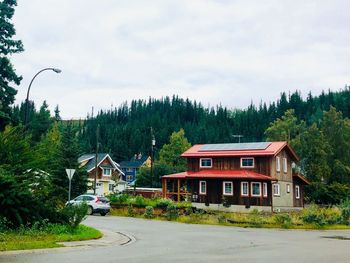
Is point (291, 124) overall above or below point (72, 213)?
above

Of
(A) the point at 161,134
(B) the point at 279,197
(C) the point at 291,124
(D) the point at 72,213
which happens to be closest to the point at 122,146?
(A) the point at 161,134

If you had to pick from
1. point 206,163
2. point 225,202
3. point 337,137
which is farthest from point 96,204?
point 337,137

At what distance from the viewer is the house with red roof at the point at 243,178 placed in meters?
45.7

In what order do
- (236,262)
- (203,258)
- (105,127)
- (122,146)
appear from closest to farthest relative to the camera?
(236,262) → (203,258) → (122,146) → (105,127)

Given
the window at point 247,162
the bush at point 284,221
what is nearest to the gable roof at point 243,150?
the window at point 247,162

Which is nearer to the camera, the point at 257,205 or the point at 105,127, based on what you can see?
the point at 257,205

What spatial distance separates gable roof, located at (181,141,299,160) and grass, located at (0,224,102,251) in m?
31.4

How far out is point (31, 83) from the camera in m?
26.6

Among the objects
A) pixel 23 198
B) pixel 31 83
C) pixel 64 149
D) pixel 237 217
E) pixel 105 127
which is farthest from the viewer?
pixel 105 127

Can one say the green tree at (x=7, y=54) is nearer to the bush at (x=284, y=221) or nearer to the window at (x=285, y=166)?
the bush at (x=284, y=221)

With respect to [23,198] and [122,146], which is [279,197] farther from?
[122,146]

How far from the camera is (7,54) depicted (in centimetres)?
3241

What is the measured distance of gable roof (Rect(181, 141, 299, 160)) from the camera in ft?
156

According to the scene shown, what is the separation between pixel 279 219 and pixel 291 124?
54535 millimetres
